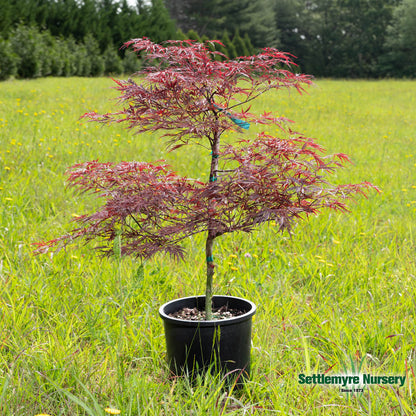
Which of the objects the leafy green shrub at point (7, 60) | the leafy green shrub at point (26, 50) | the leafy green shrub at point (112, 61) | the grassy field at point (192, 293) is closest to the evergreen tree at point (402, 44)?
the leafy green shrub at point (112, 61)

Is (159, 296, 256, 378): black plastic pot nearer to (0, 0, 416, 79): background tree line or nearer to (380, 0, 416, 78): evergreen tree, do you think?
(0, 0, 416, 79): background tree line

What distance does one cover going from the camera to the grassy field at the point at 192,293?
1.56 meters

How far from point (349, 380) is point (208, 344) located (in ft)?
1.83

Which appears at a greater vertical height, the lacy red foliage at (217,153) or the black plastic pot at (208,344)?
the lacy red foliage at (217,153)

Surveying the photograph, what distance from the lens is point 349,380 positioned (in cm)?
164

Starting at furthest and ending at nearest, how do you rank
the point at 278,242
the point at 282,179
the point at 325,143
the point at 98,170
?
the point at 325,143, the point at 278,242, the point at 98,170, the point at 282,179

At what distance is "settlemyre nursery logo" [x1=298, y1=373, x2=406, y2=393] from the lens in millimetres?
1637

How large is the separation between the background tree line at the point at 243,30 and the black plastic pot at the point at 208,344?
536 inches

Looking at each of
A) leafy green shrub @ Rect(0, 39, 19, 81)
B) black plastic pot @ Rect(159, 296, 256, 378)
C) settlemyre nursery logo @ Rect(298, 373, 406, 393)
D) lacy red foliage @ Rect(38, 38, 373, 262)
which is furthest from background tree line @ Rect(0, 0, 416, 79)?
settlemyre nursery logo @ Rect(298, 373, 406, 393)

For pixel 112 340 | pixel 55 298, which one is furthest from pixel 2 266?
pixel 112 340

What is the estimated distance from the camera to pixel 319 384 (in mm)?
1651

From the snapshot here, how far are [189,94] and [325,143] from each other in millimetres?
4976

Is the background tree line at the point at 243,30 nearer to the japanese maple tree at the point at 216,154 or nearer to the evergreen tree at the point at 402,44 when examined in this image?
the evergreen tree at the point at 402,44

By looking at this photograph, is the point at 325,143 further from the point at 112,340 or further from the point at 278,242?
the point at 112,340
